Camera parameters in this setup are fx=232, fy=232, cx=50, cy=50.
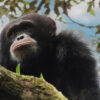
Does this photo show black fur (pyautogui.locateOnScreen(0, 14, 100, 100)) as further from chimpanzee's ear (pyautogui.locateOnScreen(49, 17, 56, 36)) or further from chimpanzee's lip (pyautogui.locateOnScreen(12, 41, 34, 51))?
chimpanzee's lip (pyautogui.locateOnScreen(12, 41, 34, 51))

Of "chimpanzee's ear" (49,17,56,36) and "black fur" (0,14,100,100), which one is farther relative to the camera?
"chimpanzee's ear" (49,17,56,36)

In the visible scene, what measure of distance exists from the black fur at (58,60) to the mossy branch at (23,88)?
5.37 feet

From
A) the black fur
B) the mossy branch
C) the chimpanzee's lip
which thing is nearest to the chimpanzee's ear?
the black fur

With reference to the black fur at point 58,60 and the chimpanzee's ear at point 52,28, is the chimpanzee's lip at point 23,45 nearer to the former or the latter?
the black fur at point 58,60

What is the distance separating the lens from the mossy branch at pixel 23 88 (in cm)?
90

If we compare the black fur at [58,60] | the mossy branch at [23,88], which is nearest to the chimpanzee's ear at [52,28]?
the black fur at [58,60]

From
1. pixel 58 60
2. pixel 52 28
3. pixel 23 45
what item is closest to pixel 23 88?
pixel 23 45

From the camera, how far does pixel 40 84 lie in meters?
0.99

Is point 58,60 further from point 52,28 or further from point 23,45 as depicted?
point 52,28

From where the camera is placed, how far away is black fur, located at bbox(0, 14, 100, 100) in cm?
275

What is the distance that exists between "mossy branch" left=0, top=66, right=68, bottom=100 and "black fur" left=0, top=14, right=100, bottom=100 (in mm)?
1636

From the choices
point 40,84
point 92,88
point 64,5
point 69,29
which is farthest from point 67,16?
point 40,84

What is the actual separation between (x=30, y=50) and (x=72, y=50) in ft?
1.82

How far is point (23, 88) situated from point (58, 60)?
2.16m
